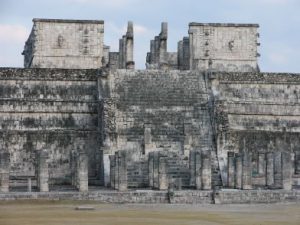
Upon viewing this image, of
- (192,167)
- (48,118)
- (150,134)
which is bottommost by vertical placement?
(192,167)

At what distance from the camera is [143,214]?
27094 millimetres

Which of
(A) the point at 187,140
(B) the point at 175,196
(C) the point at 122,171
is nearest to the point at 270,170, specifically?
(A) the point at 187,140

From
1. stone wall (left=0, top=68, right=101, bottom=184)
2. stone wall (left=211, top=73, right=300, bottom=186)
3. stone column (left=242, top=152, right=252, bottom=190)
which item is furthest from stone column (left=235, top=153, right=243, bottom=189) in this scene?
stone wall (left=0, top=68, right=101, bottom=184)

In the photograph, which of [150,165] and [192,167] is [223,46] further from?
[150,165]

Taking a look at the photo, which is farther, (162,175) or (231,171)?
(231,171)

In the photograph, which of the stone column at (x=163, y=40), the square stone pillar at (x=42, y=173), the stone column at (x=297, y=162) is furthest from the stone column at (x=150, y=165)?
the stone column at (x=163, y=40)

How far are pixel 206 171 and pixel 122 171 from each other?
10.9ft

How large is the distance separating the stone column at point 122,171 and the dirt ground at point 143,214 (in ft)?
5.97

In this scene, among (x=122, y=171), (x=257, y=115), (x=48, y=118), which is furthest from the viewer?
(x=257, y=115)

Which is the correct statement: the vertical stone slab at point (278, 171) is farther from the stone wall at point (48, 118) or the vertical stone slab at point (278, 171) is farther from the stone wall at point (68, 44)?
the stone wall at point (68, 44)

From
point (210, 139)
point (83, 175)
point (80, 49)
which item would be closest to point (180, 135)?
point (210, 139)

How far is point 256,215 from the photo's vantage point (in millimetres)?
27312

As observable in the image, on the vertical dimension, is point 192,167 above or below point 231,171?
above

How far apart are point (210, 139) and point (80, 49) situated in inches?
400
